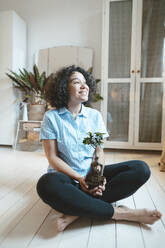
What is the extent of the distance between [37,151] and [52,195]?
6.58 feet

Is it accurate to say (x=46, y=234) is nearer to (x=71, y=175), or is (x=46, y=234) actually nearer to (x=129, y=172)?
(x=71, y=175)

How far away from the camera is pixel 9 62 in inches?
115

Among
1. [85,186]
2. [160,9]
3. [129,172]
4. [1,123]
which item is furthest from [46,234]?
[160,9]

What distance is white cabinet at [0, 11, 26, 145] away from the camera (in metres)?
2.88

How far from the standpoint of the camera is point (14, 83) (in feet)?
9.84

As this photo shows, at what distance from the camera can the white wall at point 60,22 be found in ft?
10.1

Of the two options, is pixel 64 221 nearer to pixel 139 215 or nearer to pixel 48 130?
pixel 139 215

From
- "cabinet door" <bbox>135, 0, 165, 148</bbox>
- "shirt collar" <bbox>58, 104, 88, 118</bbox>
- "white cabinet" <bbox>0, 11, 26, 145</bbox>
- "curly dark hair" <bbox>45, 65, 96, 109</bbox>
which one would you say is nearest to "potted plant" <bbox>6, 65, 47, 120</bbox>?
"white cabinet" <bbox>0, 11, 26, 145</bbox>

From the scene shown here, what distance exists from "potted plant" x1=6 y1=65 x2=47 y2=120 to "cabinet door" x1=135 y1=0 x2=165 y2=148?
55.9 inches

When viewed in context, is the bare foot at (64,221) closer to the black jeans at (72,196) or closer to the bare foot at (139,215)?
the black jeans at (72,196)

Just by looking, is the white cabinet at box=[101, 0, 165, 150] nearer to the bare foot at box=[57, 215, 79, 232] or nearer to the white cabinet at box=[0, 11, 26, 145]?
the white cabinet at box=[0, 11, 26, 145]

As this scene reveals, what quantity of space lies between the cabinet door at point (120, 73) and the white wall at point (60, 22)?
48 centimetres

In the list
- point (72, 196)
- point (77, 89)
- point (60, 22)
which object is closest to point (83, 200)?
point (72, 196)

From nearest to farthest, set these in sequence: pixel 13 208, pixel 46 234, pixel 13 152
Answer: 1. pixel 46 234
2. pixel 13 208
3. pixel 13 152
